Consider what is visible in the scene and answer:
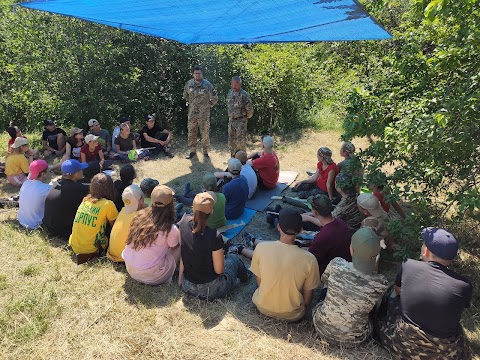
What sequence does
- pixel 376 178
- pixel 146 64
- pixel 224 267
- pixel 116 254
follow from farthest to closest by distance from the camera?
1. pixel 146 64
2. pixel 116 254
3. pixel 224 267
4. pixel 376 178

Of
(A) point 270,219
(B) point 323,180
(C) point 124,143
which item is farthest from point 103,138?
(B) point 323,180

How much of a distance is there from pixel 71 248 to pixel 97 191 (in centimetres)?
88

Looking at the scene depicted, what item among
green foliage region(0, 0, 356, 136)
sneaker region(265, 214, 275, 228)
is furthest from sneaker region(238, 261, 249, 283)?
green foliage region(0, 0, 356, 136)

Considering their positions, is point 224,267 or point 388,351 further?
point 224,267

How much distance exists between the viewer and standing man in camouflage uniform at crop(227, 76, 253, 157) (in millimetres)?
7496

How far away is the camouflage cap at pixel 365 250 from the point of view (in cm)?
302

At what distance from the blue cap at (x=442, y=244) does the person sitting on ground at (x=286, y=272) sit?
957mm

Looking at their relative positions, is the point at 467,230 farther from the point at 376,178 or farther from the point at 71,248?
the point at 71,248

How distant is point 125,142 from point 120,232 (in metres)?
3.89

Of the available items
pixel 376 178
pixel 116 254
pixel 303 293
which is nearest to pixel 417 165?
pixel 376 178

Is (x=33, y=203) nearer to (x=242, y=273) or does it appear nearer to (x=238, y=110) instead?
(x=242, y=273)

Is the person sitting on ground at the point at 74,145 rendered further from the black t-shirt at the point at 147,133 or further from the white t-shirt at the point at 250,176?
the white t-shirt at the point at 250,176

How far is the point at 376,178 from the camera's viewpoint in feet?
12.0

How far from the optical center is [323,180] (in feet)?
19.1
